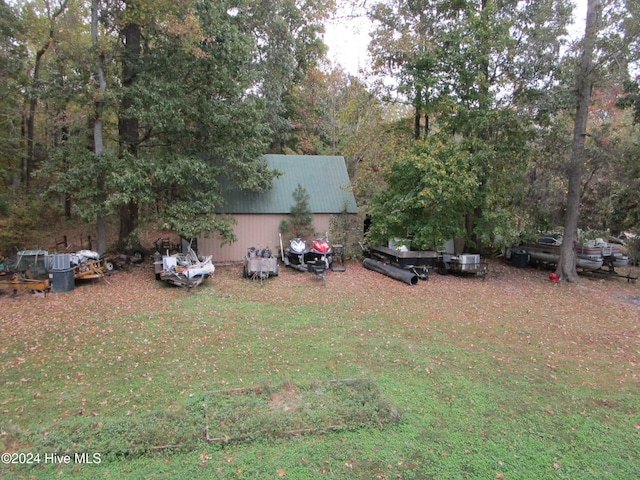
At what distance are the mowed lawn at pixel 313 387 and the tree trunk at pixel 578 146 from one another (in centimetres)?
361

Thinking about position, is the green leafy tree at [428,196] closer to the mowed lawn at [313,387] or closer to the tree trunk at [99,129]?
the mowed lawn at [313,387]

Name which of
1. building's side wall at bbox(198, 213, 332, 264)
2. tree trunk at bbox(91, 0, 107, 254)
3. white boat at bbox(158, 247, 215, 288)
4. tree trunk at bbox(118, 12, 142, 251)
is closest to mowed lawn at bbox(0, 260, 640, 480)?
white boat at bbox(158, 247, 215, 288)

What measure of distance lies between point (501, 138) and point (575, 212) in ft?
12.0

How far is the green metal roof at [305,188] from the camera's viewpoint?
14.8 metres

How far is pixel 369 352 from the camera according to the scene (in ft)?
21.6

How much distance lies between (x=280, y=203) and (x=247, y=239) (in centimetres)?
200

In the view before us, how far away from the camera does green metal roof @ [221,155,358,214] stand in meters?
14.8

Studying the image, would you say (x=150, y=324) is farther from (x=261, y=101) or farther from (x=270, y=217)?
(x=261, y=101)

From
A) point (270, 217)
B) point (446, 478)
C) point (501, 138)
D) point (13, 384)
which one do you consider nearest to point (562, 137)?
point (501, 138)

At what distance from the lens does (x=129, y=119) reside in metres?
13.2

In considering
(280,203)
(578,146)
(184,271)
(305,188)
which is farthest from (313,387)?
(578,146)

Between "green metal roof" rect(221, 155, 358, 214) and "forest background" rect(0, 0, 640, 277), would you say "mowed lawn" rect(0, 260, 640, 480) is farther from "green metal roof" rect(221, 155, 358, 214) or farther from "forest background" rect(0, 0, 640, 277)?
"green metal roof" rect(221, 155, 358, 214)

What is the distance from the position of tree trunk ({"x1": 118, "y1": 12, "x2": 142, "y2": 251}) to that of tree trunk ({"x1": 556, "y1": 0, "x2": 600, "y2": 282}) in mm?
14147

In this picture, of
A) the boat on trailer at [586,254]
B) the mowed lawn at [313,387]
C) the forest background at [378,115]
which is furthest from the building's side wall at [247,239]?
the boat on trailer at [586,254]
